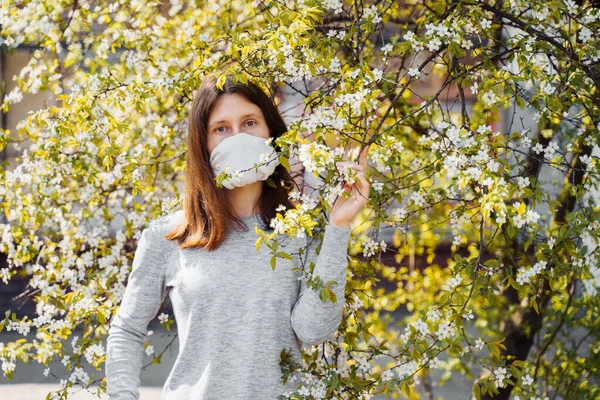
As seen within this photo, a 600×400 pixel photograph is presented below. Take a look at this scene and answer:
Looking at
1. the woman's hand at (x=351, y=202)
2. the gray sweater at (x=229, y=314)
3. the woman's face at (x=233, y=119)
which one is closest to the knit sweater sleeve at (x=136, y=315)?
the gray sweater at (x=229, y=314)

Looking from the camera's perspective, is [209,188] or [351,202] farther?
[209,188]

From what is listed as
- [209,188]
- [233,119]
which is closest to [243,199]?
[209,188]

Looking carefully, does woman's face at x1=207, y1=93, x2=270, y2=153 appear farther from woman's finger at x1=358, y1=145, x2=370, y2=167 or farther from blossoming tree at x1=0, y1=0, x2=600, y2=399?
woman's finger at x1=358, y1=145, x2=370, y2=167

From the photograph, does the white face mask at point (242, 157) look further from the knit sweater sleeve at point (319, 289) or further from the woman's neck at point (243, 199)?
the knit sweater sleeve at point (319, 289)

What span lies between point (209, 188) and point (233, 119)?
20 cm

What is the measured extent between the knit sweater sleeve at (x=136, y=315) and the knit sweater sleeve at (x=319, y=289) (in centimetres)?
42

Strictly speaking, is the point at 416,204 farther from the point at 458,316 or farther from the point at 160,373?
the point at 160,373

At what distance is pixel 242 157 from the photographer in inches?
81.4

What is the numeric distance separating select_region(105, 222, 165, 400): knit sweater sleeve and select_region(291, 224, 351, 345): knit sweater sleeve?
42 centimetres

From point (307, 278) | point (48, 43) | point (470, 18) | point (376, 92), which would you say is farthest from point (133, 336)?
point (48, 43)

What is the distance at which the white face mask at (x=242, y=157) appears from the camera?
2.05 m

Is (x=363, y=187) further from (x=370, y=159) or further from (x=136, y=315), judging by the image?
(x=370, y=159)

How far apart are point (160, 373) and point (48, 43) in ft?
11.7

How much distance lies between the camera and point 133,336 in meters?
2.10
